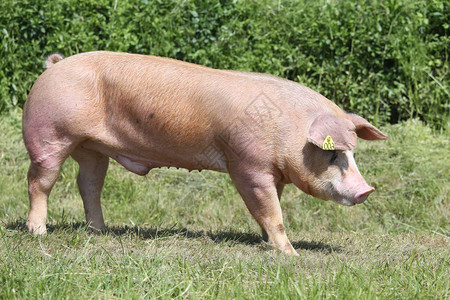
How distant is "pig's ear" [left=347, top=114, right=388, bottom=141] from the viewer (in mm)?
5277

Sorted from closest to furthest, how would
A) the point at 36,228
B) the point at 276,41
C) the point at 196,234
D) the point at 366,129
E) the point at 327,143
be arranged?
the point at 327,143, the point at 36,228, the point at 366,129, the point at 196,234, the point at 276,41

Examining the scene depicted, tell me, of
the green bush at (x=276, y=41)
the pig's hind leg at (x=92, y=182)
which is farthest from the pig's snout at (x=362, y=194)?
the green bush at (x=276, y=41)

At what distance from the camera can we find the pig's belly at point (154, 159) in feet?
16.9

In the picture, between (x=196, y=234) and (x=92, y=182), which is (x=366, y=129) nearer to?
(x=196, y=234)

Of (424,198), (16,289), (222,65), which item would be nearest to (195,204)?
(222,65)

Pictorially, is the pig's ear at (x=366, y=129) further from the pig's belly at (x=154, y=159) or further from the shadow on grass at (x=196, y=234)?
the pig's belly at (x=154, y=159)

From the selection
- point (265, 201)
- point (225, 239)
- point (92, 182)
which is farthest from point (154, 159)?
point (265, 201)

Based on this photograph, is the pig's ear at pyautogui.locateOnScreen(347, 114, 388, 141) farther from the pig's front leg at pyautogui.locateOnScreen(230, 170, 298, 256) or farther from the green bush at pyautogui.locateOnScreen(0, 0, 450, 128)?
the green bush at pyautogui.locateOnScreen(0, 0, 450, 128)

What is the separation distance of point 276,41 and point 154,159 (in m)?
3.75

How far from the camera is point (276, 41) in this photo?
28.1 ft

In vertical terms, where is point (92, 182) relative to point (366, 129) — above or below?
below

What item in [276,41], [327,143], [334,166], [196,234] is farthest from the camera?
[276,41]

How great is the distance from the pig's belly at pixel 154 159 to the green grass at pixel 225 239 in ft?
1.64

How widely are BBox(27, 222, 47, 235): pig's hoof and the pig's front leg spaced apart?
147cm
